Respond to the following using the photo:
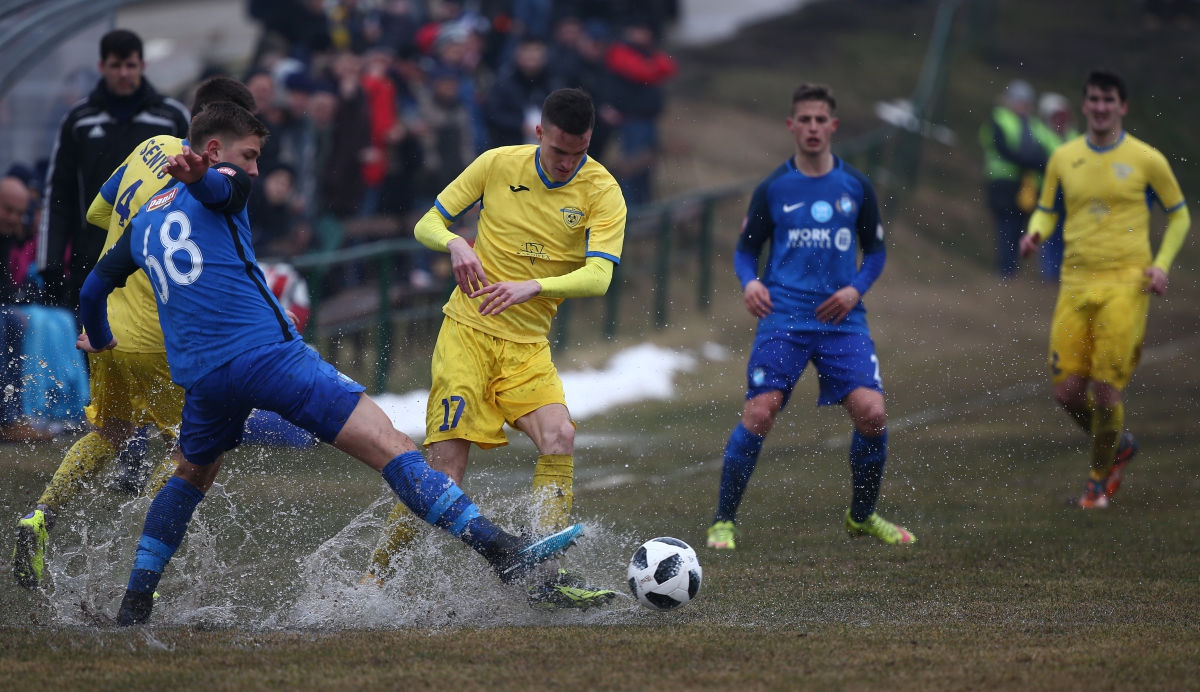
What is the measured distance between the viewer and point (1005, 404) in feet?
39.2

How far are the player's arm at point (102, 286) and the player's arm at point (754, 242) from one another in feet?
10.3

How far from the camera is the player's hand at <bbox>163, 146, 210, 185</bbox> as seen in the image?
14.6ft

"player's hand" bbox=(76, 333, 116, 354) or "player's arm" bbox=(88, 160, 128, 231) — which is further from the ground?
"player's arm" bbox=(88, 160, 128, 231)

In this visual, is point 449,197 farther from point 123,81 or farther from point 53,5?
point 53,5

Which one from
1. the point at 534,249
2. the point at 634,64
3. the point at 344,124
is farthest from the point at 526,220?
the point at 634,64

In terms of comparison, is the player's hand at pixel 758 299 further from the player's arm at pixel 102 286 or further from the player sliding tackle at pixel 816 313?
the player's arm at pixel 102 286

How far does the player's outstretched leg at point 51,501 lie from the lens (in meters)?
5.43

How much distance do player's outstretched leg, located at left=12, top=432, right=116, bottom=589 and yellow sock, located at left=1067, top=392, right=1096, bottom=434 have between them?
5.57 meters

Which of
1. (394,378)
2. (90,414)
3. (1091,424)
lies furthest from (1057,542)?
(394,378)

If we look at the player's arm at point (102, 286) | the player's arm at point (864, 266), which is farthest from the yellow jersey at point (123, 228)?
the player's arm at point (864, 266)

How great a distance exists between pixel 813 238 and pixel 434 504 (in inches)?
112

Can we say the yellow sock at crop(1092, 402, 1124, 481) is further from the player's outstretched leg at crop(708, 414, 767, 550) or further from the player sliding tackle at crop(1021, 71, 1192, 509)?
the player's outstretched leg at crop(708, 414, 767, 550)

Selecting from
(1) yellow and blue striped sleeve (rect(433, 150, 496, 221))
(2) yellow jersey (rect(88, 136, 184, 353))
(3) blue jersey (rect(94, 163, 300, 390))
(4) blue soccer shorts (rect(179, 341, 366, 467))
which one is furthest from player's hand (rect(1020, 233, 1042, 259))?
(2) yellow jersey (rect(88, 136, 184, 353))

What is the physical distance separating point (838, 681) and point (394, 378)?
7579mm
